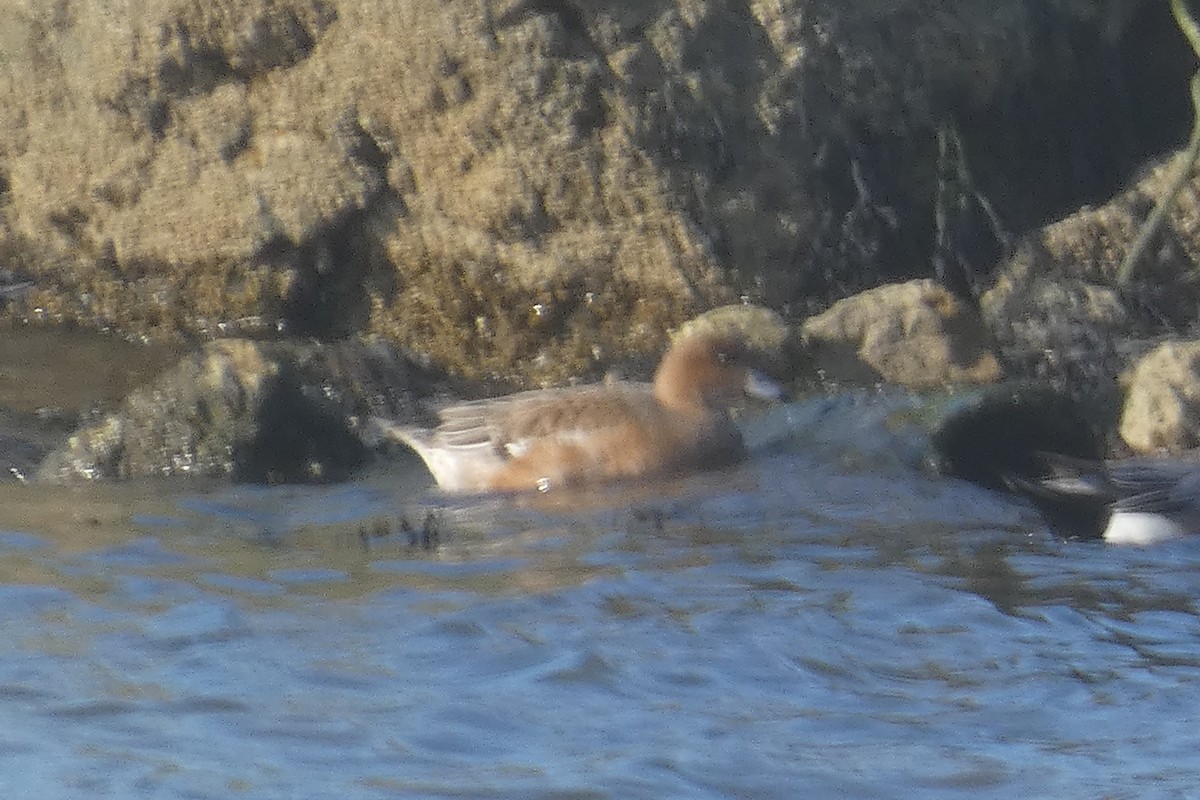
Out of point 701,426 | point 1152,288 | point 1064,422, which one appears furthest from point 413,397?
point 1152,288

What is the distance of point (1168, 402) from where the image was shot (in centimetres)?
741

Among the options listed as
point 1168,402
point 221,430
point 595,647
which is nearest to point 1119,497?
point 1168,402

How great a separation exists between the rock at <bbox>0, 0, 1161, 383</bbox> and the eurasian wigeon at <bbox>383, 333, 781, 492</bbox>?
82 centimetres

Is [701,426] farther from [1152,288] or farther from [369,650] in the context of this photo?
[369,650]

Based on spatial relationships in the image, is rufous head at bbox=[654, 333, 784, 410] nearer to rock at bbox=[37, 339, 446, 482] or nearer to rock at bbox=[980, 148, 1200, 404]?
rock at bbox=[980, 148, 1200, 404]

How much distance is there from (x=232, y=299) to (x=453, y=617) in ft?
12.4

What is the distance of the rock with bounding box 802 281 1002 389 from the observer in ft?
26.2

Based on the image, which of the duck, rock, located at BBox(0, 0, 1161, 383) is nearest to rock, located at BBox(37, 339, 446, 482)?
rock, located at BBox(0, 0, 1161, 383)

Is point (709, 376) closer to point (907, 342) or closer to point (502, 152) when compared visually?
point (907, 342)

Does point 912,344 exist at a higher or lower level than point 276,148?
lower

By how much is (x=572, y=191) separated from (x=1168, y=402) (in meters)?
2.57

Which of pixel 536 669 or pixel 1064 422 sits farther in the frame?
pixel 1064 422

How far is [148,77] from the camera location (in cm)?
888

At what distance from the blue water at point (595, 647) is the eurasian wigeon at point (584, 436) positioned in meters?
0.32
